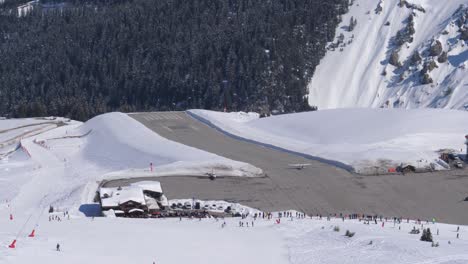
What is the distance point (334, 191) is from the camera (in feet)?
214

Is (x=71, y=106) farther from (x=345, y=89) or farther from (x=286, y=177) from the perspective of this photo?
(x=286, y=177)

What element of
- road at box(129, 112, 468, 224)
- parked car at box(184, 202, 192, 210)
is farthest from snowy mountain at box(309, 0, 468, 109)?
parked car at box(184, 202, 192, 210)

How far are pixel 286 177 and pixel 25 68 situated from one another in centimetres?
13076

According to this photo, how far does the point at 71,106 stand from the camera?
144750 mm

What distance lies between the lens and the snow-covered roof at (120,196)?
53.7 metres

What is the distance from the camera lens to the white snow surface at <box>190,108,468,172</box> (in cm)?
7694

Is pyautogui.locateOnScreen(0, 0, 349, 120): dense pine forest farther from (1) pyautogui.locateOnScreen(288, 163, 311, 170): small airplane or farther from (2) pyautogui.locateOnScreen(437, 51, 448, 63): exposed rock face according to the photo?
(1) pyautogui.locateOnScreen(288, 163, 311, 170): small airplane

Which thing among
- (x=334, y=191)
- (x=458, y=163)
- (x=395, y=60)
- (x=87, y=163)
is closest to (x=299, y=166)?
(x=334, y=191)

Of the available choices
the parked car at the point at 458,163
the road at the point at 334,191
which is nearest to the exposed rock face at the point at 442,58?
the parked car at the point at 458,163

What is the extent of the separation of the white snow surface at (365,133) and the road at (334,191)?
150 inches

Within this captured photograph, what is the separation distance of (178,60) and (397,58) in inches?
1920

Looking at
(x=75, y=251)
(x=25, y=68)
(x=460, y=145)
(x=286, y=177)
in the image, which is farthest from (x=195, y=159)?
(x=25, y=68)

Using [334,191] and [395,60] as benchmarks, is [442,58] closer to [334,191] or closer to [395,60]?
[395,60]

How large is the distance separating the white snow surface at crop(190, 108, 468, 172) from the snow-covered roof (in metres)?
25.9
